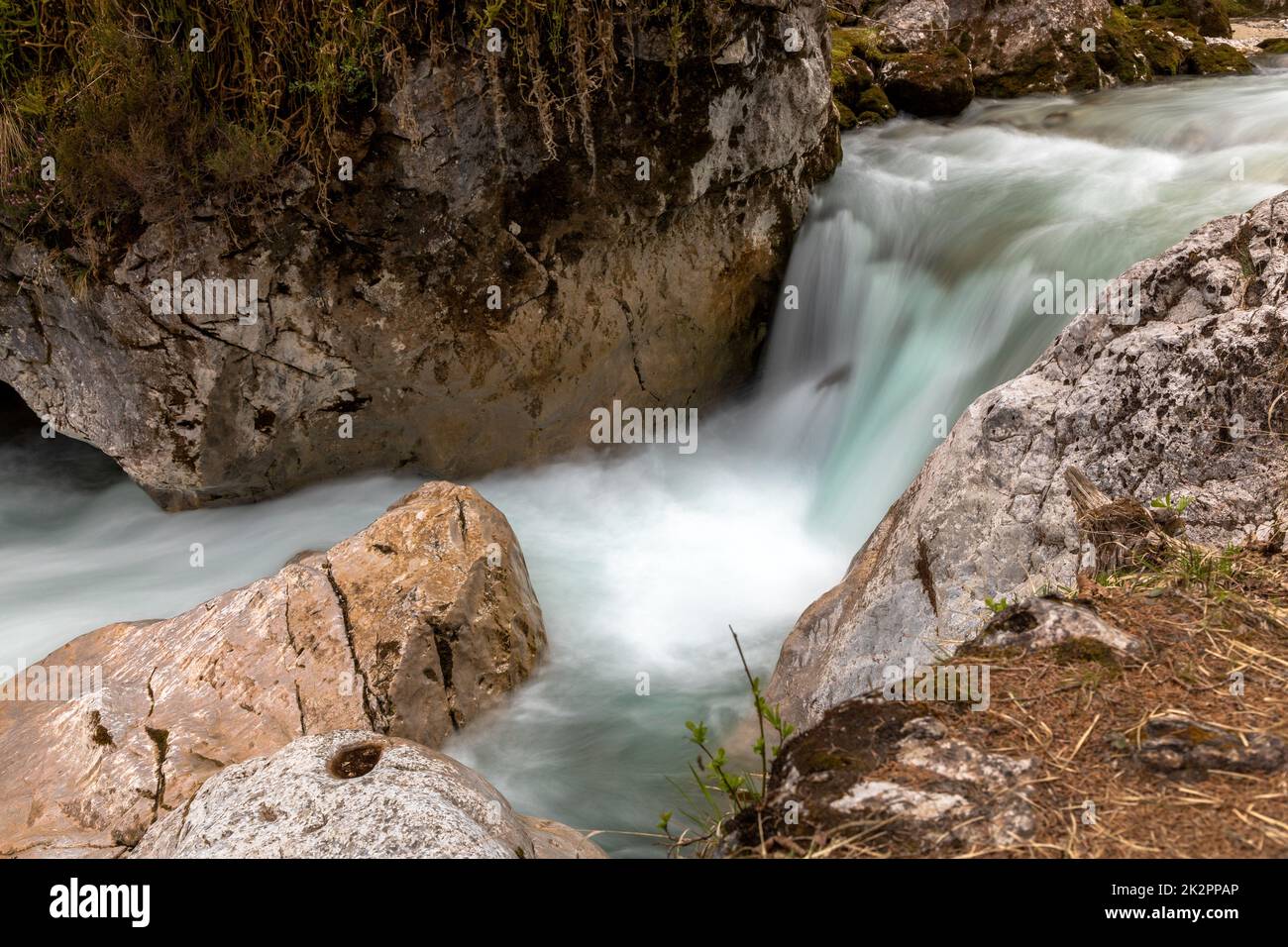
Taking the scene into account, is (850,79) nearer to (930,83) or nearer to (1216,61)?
(930,83)

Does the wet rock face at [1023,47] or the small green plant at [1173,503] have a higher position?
the wet rock face at [1023,47]

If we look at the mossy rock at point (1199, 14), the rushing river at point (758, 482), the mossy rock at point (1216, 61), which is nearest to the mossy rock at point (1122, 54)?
the mossy rock at point (1216, 61)

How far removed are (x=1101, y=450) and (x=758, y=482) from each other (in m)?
3.72

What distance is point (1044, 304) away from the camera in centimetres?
646

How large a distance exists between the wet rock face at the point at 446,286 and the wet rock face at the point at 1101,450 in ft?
11.4

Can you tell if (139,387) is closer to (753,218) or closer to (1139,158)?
(753,218)

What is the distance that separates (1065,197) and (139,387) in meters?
6.47

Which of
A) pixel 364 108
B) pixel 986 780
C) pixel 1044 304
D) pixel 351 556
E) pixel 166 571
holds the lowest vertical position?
pixel 166 571

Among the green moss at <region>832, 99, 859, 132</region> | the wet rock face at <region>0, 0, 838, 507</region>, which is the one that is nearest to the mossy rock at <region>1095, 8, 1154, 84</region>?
the green moss at <region>832, 99, 859, 132</region>

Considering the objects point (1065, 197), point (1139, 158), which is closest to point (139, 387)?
point (1065, 197)

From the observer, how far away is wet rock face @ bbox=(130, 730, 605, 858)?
2775 millimetres

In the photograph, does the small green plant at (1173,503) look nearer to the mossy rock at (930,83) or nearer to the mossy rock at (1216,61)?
the mossy rock at (930,83)

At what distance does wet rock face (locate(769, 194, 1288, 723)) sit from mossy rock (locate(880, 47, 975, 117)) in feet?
21.1

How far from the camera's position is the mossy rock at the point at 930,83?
32.0 feet
